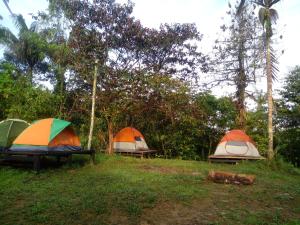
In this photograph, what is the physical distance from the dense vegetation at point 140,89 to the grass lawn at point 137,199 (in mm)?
6696

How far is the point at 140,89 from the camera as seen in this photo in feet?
51.8

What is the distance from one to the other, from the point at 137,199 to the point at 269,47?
930cm

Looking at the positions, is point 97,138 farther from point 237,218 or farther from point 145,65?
point 237,218

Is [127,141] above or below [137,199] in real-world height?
above

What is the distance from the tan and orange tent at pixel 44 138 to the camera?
399 inches

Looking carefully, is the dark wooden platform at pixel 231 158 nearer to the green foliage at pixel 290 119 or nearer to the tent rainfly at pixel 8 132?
the green foliage at pixel 290 119

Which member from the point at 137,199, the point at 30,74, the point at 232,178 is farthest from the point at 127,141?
the point at 30,74

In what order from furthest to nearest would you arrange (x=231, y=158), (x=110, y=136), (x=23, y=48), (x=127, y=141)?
(x=23, y=48), (x=127, y=141), (x=110, y=136), (x=231, y=158)

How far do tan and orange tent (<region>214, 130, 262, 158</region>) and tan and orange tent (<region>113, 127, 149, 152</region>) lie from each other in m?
4.54

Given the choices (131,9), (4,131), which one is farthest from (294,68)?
(4,131)

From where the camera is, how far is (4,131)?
452 inches

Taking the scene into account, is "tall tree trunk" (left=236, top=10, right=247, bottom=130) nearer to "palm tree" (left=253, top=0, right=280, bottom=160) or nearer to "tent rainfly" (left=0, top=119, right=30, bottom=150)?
"palm tree" (left=253, top=0, right=280, bottom=160)

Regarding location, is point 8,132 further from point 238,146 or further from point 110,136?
point 238,146

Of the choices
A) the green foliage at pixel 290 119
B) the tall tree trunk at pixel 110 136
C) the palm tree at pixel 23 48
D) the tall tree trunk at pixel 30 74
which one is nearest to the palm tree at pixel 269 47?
the green foliage at pixel 290 119
